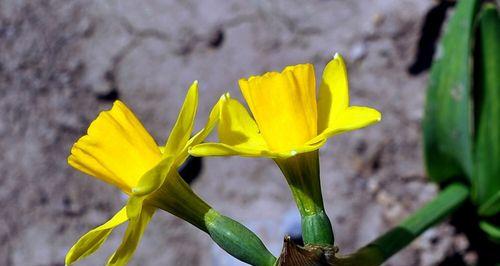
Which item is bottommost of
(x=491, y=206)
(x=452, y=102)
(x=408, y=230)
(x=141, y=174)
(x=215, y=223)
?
(x=491, y=206)

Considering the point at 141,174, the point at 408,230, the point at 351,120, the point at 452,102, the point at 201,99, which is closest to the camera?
the point at 351,120

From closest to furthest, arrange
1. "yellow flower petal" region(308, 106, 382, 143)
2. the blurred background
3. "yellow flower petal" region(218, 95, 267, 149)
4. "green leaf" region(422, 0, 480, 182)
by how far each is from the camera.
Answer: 1. "yellow flower petal" region(308, 106, 382, 143)
2. "yellow flower petal" region(218, 95, 267, 149)
3. "green leaf" region(422, 0, 480, 182)
4. the blurred background

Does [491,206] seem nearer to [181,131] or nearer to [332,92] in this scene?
[332,92]

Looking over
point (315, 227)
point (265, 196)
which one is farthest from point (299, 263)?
point (265, 196)

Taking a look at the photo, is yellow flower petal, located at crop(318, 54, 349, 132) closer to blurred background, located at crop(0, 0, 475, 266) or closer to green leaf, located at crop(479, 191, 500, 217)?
green leaf, located at crop(479, 191, 500, 217)

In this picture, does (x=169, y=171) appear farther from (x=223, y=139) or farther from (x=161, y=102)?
(x=161, y=102)

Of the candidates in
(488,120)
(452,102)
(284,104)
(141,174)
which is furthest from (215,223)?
(488,120)

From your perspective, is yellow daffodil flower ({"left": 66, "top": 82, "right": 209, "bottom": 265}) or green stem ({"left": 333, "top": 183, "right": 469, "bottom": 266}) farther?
green stem ({"left": 333, "top": 183, "right": 469, "bottom": 266})

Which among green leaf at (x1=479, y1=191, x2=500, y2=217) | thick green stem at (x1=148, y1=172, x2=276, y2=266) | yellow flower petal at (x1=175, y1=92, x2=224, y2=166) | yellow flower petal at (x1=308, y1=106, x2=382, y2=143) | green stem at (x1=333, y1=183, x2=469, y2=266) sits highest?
yellow flower petal at (x1=175, y1=92, x2=224, y2=166)

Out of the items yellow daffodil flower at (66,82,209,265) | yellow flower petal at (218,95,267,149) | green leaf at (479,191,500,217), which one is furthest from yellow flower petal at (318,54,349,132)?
green leaf at (479,191,500,217)
